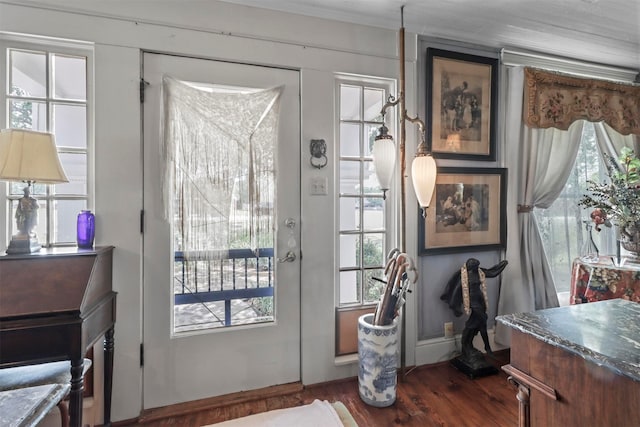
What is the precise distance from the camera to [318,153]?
2059 mm

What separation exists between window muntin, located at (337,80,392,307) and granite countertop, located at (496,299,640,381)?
122 cm

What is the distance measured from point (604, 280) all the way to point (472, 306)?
991 mm

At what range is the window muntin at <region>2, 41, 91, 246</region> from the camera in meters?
1.66

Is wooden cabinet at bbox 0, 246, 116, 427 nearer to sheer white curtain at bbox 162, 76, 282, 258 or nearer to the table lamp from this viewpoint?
the table lamp

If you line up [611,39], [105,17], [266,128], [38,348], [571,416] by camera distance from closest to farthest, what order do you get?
[571,416], [38,348], [105,17], [266,128], [611,39]

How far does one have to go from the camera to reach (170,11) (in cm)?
180

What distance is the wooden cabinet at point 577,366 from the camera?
0.75m

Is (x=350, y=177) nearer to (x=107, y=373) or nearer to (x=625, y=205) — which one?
(x=107, y=373)

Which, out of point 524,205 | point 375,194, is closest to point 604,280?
point 524,205

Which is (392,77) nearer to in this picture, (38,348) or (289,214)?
(289,214)

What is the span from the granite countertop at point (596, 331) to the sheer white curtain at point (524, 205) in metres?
1.43

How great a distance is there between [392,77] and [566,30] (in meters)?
1.40

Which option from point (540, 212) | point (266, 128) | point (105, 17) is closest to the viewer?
point (105, 17)

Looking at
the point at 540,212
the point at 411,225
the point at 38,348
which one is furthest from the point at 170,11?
the point at 540,212
